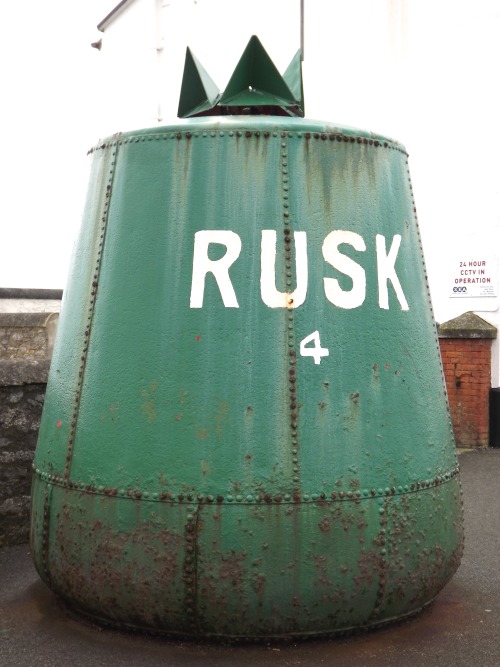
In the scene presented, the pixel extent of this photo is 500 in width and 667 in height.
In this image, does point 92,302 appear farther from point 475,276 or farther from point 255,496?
point 475,276

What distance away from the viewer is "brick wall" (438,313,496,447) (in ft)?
32.1

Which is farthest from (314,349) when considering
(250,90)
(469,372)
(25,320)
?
(25,320)

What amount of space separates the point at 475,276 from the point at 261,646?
282 inches

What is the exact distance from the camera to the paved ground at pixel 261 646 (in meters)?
3.58

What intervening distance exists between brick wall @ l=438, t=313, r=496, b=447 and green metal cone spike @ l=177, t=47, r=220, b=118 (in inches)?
240

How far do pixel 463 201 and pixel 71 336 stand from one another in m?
7.10

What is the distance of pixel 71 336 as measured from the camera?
4141 millimetres

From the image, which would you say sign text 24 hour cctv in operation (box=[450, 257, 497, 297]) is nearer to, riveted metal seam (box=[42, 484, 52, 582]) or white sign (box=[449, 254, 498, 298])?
white sign (box=[449, 254, 498, 298])

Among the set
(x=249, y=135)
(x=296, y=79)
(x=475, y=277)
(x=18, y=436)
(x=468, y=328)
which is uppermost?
(x=475, y=277)

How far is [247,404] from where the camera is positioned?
3645 mm

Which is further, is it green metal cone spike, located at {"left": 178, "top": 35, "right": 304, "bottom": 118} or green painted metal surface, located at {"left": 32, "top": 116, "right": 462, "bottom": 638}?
green metal cone spike, located at {"left": 178, "top": 35, "right": 304, "bottom": 118}

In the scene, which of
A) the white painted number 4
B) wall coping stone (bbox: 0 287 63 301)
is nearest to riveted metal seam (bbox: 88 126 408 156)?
the white painted number 4

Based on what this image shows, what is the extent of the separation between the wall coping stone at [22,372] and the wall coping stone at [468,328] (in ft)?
18.2

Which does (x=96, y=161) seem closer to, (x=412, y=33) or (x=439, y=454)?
(x=439, y=454)
